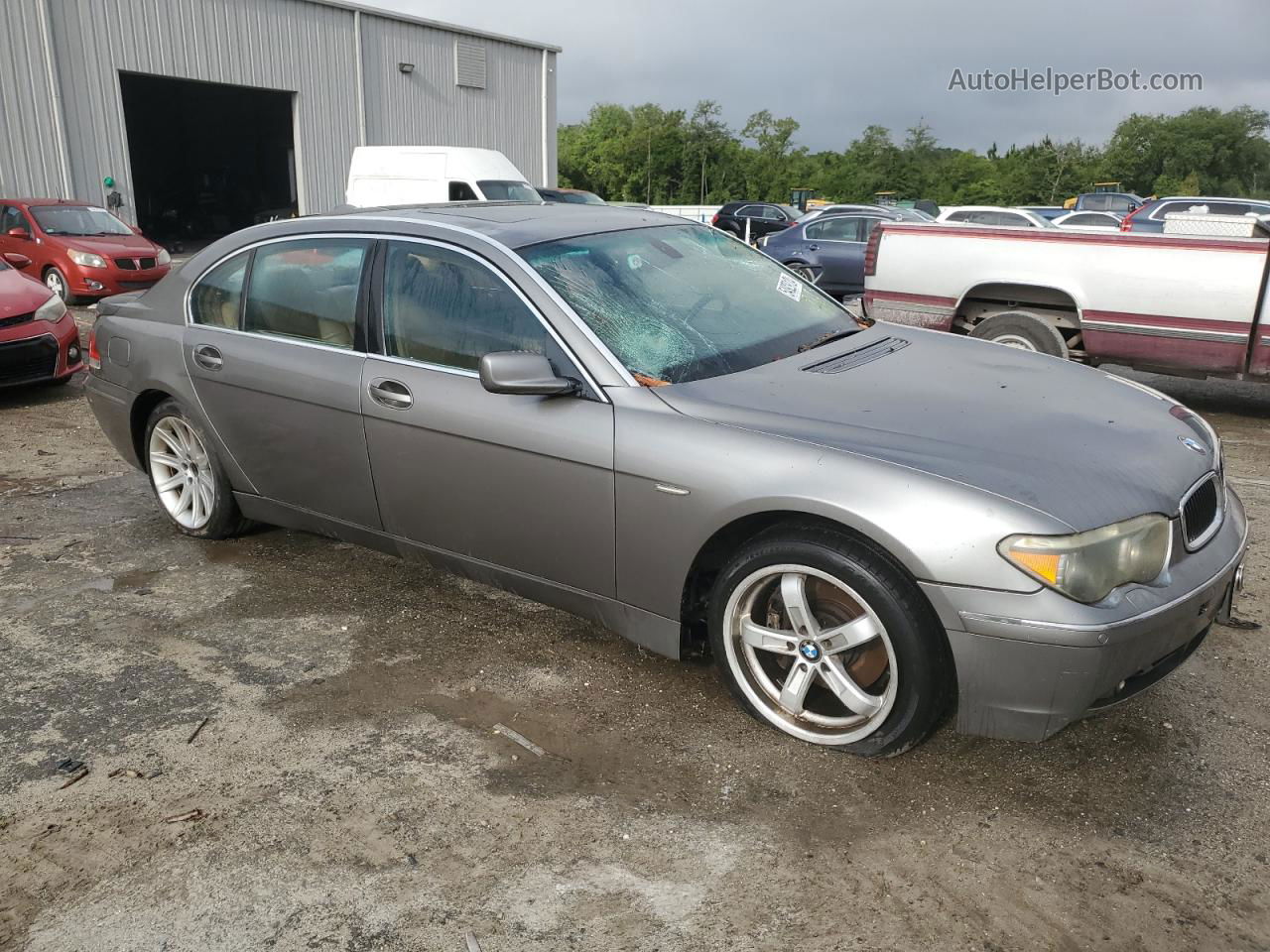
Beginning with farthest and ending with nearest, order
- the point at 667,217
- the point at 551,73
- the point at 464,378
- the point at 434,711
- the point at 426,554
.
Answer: the point at 551,73
the point at 667,217
the point at 426,554
the point at 464,378
the point at 434,711

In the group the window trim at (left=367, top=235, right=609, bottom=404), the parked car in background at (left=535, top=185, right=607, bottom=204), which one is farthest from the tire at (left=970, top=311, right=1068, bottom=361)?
the parked car in background at (left=535, top=185, right=607, bottom=204)

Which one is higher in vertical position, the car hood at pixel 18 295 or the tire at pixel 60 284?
the car hood at pixel 18 295

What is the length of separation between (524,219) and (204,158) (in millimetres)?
34445

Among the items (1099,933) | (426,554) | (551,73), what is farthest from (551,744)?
(551,73)

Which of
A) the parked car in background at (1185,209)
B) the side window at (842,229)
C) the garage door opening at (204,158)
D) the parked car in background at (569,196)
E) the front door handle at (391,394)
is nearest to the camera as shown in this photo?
the front door handle at (391,394)

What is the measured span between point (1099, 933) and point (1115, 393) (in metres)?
2.01

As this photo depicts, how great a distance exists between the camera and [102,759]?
320 centimetres

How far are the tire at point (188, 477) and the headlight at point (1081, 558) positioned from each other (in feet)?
11.8

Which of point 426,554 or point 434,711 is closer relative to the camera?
point 434,711

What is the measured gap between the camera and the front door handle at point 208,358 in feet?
14.9

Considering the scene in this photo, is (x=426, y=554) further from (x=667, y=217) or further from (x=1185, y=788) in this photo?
(x=1185, y=788)

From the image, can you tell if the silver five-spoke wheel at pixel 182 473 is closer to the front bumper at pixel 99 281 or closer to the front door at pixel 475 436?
the front door at pixel 475 436

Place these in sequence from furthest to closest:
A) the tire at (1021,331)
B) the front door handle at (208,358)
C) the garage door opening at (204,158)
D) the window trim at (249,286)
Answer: the garage door opening at (204,158) → the tire at (1021,331) → the front door handle at (208,358) → the window trim at (249,286)

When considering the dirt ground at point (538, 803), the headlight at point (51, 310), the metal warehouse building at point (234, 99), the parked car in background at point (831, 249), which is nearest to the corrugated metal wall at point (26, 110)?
the metal warehouse building at point (234, 99)
